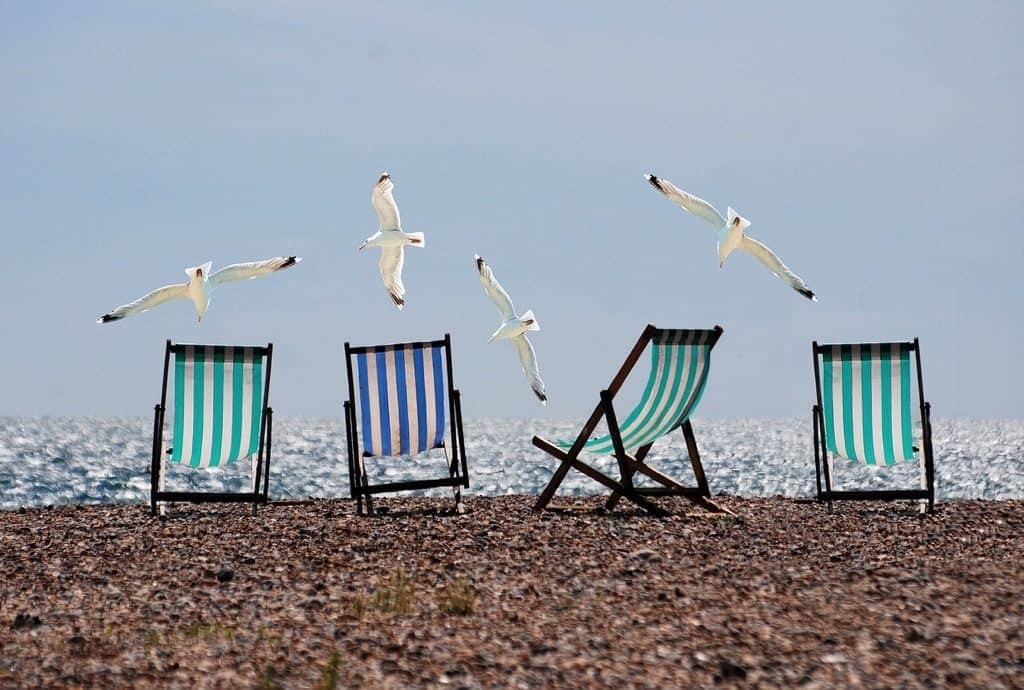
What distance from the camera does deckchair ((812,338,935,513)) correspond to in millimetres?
8203

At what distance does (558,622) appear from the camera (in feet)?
15.9

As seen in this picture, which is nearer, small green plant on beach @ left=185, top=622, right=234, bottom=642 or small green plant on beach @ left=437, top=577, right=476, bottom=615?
small green plant on beach @ left=185, top=622, right=234, bottom=642

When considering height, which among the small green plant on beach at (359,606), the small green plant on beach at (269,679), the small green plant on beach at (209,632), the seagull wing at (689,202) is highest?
the seagull wing at (689,202)

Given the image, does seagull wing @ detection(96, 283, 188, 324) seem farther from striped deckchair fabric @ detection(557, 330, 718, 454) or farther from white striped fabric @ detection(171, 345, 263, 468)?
striped deckchair fabric @ detection(557, 330, 718, 454)

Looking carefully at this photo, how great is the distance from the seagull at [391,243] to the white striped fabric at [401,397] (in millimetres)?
601

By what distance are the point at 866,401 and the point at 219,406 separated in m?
4.16

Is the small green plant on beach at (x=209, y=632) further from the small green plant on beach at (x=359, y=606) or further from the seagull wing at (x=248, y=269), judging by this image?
the seagull wing at (x=248, y=269)

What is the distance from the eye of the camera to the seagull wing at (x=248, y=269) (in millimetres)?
7832

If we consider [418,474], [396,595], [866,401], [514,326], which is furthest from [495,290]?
[418,474]

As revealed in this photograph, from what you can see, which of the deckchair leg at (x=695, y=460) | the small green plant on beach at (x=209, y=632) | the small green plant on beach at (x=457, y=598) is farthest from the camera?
the deckchair leg at (x=695, y=460)

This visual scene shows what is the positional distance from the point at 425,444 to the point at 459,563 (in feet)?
6.22

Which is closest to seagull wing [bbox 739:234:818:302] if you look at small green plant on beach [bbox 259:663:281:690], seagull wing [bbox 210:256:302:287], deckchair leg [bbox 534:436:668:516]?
deckchair leg [bbox 534:436:668:516]

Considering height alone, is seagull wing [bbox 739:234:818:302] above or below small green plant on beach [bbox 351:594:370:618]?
above

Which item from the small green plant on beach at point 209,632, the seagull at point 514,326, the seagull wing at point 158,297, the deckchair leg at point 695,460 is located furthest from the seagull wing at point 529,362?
the small green plant on beach at point 209,632
